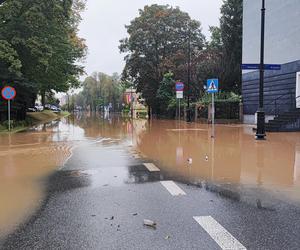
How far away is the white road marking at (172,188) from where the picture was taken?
6605 mm

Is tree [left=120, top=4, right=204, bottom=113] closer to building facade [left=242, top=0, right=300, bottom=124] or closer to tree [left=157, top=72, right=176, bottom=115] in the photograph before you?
tree [left=157, top=72, right=176, bottom=115]

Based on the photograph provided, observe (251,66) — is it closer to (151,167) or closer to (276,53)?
(151,167)

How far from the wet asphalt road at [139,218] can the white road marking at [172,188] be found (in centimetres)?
9

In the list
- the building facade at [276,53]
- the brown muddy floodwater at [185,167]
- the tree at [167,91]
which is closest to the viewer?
the brown muddy floodwater at [185,167]

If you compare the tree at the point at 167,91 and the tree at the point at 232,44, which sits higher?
the tree at the point at 232,44

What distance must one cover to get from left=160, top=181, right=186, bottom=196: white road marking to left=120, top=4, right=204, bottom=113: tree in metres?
40.2

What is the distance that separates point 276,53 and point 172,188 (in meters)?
23.1

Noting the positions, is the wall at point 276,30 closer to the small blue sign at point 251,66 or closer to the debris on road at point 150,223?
the small blue sign at point 251,66

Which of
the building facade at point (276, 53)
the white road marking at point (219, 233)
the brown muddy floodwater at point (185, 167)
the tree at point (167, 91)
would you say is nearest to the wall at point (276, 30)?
the building facade at point (276, 53)

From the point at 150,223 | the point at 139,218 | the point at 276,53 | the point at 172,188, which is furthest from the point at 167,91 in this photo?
the point at 150,223

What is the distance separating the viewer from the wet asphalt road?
13.9ft

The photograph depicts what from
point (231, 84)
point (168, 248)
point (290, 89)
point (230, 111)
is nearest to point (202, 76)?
point (231, 84)

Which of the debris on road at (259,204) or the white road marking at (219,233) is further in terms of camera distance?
the debris on road at (259,204)

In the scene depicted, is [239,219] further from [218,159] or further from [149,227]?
[218,159]
